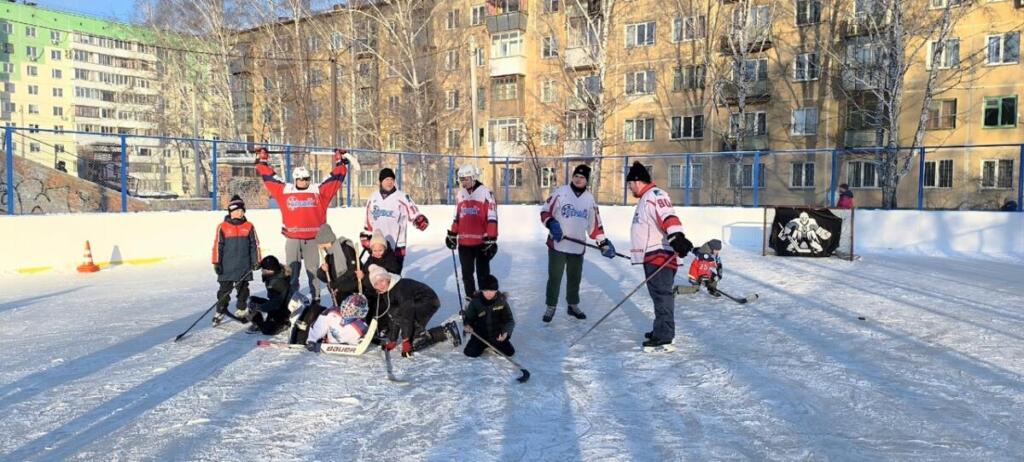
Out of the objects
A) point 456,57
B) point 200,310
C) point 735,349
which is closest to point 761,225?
point 735,349

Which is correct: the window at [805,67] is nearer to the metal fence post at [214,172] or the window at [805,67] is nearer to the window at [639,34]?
the window at [639,34]

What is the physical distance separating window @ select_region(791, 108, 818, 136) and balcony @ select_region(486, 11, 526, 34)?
15044mm

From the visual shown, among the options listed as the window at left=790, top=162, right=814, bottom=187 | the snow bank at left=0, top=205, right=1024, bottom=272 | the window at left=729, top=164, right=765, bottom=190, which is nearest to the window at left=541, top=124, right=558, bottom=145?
the window at left=790, top=162, right=814, bottom=187

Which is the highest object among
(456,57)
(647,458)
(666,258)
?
(456,57)

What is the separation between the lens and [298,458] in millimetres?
3311

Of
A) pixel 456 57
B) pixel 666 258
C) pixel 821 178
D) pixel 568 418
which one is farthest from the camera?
pixel 456 57

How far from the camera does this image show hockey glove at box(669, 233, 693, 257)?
16.5 feet

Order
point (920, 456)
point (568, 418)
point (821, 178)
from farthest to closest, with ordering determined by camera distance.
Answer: point (821, 178), point (568, 418), point (920, 456)

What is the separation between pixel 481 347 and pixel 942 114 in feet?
94.6

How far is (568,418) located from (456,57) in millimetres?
36021

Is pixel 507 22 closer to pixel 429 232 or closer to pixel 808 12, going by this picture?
pixel 808 12

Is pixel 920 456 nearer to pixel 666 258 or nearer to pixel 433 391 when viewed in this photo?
pixel 666 258

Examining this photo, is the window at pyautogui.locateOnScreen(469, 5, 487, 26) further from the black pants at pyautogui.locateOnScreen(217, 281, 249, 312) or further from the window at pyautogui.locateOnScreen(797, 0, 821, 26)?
the black pants at pyautogui.locateOnScreen(217, 281, 249, 312)

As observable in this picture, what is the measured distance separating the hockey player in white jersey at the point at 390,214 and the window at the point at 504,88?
101 ft
